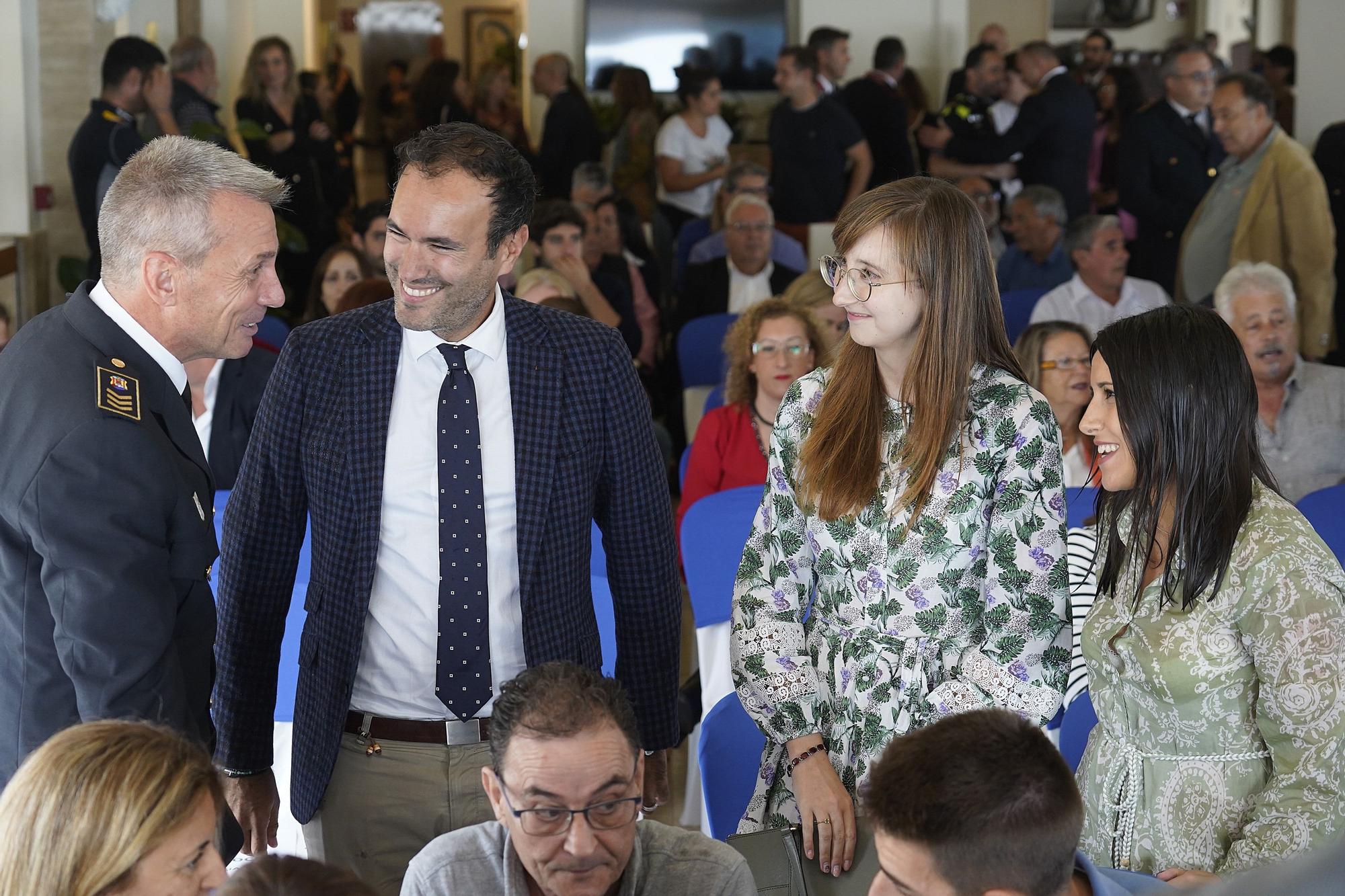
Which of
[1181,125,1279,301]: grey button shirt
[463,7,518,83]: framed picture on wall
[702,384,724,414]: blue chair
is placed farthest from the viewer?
[463,7,518,83]: framed picture on wall

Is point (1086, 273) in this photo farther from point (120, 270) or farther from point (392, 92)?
point (392, 92)

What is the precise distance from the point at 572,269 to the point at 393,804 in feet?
14.0

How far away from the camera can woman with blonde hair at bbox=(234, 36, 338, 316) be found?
8.13 metres

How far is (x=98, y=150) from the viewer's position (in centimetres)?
647

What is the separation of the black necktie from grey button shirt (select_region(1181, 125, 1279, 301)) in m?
0.86

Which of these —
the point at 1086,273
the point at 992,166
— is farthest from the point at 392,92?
the point at 1086,273

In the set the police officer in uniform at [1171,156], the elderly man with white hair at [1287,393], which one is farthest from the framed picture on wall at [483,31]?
the elderly man with white hair at [1287,393]

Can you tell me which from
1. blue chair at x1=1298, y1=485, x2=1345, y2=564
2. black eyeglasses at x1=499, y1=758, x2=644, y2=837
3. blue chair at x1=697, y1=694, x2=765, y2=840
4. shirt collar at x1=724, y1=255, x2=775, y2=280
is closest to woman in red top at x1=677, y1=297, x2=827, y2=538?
blue chair at x1=1298, y1=485, x2=1345, y2=564

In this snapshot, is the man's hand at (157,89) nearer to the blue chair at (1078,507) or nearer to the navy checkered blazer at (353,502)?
the blue chair at (1078,507)

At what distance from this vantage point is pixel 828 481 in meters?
2.08

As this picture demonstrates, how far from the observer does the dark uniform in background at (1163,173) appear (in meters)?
7.06

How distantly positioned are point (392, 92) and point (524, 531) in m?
12.1

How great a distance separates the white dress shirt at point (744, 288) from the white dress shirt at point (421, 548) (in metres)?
4.58

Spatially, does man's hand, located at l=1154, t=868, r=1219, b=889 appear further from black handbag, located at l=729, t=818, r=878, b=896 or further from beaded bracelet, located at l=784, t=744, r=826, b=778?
beaded bracelet, located at l=784, t=744, r=826, b=778
